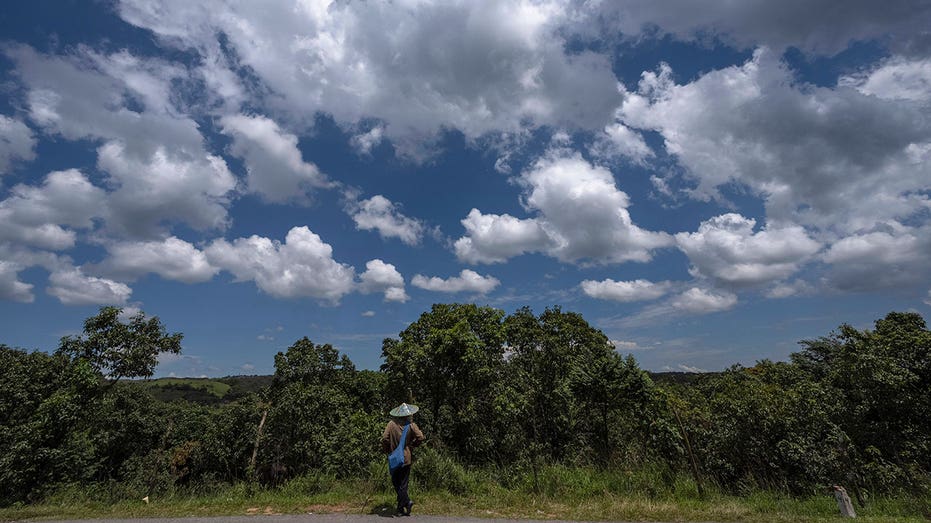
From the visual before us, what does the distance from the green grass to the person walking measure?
416 mm

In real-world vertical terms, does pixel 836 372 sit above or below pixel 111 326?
below

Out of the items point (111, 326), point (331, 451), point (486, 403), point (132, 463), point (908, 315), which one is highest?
point (908, 315)

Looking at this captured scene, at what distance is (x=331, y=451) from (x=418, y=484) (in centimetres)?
955

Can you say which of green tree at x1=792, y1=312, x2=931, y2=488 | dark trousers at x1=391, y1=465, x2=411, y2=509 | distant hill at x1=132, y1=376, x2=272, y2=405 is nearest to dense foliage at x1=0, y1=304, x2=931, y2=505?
green tree at x1=792, y1=312, x2=931, y2=488

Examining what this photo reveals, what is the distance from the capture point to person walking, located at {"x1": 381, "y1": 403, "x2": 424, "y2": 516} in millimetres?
6422

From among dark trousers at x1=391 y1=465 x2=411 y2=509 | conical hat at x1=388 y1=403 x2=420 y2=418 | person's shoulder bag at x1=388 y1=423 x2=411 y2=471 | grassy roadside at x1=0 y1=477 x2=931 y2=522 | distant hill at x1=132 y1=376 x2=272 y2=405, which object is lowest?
distant hill at x1=132 y1=376 x2=272 y2=405

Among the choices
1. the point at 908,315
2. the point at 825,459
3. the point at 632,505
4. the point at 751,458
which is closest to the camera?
the point at 632,505

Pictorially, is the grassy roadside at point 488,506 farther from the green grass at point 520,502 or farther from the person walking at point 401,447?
the person walking at point 401,447

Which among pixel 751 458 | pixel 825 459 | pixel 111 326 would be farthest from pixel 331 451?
pixel 825 459

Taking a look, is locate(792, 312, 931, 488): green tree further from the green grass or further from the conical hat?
the conical hat

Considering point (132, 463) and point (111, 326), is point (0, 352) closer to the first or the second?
point (111, 326)

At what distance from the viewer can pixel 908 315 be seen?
101 ft

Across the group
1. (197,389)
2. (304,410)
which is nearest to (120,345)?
(304,410)

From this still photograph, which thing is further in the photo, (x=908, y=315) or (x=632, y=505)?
(x=908, y=315)
